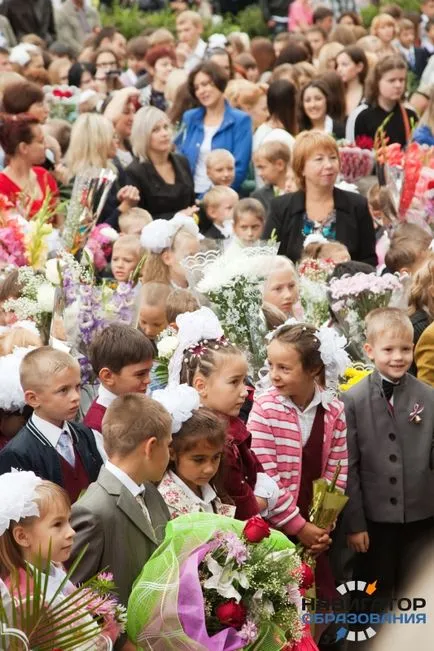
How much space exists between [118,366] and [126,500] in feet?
3.97

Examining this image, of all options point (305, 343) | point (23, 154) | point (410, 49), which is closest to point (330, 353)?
point (305, 343)

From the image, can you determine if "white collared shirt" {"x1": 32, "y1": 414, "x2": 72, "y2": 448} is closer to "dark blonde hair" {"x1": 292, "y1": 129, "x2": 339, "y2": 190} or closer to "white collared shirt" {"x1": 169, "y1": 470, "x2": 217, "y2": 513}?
"white collared shirt" {"x1": 169, "y1": 470, "x2": 217, "y2": 513}

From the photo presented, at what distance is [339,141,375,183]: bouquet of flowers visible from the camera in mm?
11938

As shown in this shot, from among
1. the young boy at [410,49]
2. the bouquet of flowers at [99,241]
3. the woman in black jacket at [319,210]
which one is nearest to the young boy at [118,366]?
the bouquet of flowers at [99,241]

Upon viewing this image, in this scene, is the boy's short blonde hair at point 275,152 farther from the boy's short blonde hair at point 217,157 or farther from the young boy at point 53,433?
the young boy at point 53,433

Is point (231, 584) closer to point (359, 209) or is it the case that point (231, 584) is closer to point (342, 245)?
point (342, 245)

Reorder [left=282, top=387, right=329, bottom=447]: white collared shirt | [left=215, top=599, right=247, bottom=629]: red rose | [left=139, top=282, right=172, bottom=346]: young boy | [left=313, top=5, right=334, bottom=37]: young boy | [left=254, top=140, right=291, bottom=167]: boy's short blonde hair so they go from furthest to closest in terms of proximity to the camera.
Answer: [left=313, top=5, right=334, bottom=37]: young boy < [left=254, top=140, right=291, bottom=167]: boy's short blonde hair < [left=139, top=282, right=172, bottom=346]: young boy < [left=282, top=387, right=329, bottom=447]: white collared shirt < [left=215, top=599, right=247, bottom=629]: red rose

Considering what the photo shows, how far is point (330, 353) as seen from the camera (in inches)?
267

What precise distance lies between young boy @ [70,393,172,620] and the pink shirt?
15.5 metres

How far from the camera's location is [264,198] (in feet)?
37.3

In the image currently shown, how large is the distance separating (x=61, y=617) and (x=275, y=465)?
2.47 metres

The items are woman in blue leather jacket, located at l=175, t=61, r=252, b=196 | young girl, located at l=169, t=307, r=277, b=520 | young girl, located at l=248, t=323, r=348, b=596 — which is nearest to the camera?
young girl, located at l=169, t=307, r=277, b=520

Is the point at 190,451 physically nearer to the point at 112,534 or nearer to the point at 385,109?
the point at 112,534

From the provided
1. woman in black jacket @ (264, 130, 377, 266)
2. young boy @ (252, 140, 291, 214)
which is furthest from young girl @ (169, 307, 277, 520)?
young boy @ (252, 140, 291, 214)
